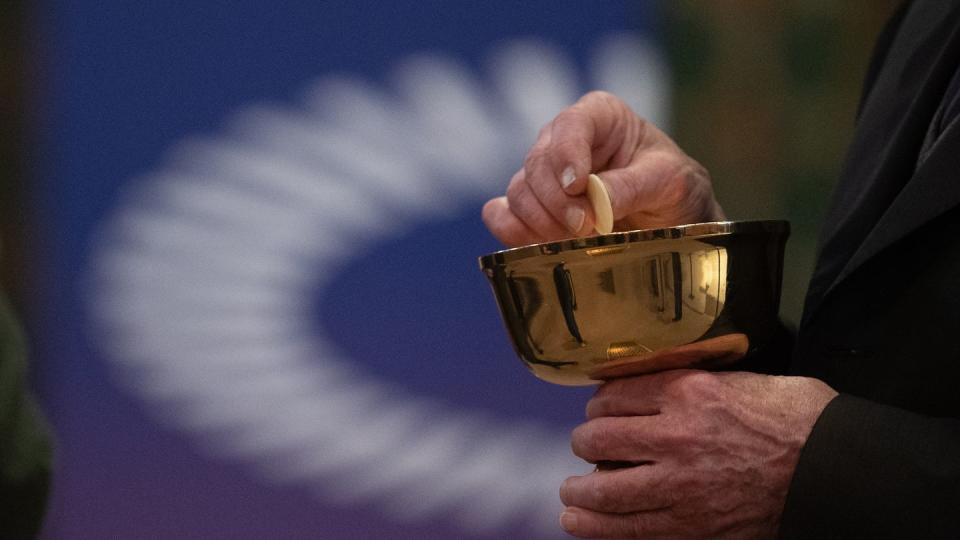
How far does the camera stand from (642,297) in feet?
2.11

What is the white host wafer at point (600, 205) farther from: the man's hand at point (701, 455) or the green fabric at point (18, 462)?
the green fabric at point (18, 462)

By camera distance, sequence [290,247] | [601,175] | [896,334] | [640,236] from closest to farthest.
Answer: [640,236], [896,334], [601,175], [290,247]

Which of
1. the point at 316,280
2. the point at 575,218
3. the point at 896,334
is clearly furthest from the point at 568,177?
the point at 316,280

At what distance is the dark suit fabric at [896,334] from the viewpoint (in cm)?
65

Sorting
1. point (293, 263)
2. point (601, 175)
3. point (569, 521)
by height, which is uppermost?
point (601, 175)

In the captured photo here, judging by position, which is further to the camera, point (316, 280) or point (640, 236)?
point (316, 280)

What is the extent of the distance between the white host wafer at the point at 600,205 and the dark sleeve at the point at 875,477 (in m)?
0.22

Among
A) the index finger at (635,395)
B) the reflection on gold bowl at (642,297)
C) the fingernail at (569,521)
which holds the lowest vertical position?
the fingernail at (569,521)

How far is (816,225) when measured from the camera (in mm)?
2049

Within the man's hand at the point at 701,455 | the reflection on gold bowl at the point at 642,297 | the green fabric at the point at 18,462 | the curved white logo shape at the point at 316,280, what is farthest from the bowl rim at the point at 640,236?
the curved white logo shape at the point at 316,280

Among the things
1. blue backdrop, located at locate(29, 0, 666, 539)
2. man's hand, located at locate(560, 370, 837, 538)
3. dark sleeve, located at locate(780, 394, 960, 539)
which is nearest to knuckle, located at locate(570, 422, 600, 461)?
man's hand, located at locate(560, 370, 837, 538)

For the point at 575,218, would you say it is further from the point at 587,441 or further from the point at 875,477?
the point at 875,477

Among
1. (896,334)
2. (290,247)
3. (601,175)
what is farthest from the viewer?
(290,247)

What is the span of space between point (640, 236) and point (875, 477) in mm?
232
